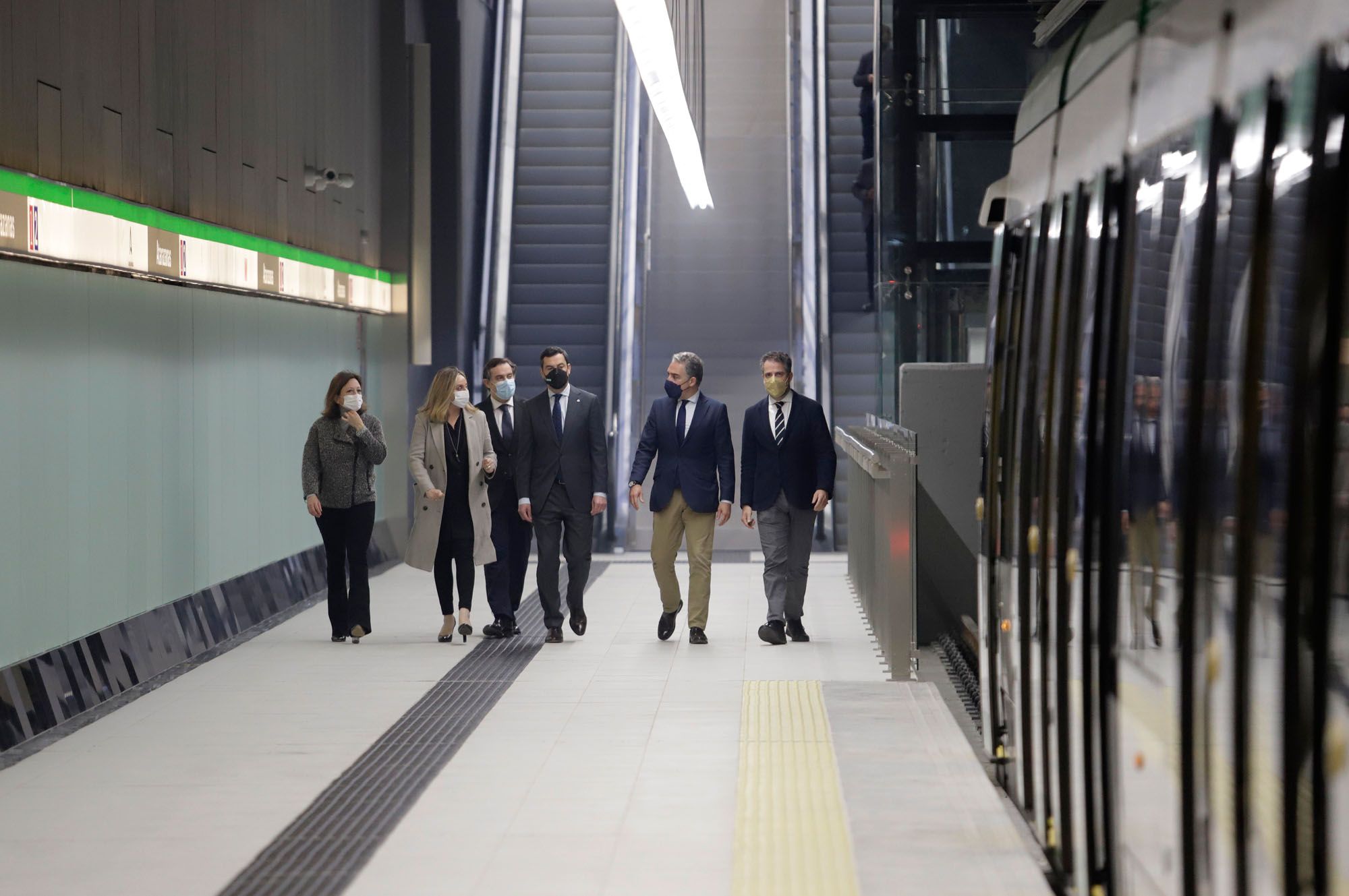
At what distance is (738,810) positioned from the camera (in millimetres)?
5496

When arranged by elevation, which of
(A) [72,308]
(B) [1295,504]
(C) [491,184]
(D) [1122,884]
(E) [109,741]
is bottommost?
(E) [109,741]

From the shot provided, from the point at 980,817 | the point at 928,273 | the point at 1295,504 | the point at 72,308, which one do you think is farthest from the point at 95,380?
the point at 1295,504

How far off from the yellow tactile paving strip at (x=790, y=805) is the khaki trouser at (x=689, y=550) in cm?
177

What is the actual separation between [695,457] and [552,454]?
2.71ft

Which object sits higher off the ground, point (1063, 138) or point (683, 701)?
point (1063, 138)

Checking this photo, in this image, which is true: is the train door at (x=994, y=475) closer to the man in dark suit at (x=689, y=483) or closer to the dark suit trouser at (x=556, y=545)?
the man in dark suit at (x=689, y=483)

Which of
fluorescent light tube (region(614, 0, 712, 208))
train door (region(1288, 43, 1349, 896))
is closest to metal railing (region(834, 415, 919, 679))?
fluorescent light tube (region(614, 0, 712, 208))

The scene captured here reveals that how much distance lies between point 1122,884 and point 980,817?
77.1 inches

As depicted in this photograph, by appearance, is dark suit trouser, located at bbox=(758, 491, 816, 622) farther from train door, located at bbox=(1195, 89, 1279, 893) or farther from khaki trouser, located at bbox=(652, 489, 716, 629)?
train door, located at bbox=(1195, 89, 1279, 893)

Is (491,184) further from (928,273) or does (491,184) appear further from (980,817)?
(980,817)

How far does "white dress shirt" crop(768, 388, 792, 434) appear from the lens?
936 cm

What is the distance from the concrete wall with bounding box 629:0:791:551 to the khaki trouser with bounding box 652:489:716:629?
18.2 ft

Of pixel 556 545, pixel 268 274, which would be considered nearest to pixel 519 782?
pixel 556 545

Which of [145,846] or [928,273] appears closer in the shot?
[145,846]
